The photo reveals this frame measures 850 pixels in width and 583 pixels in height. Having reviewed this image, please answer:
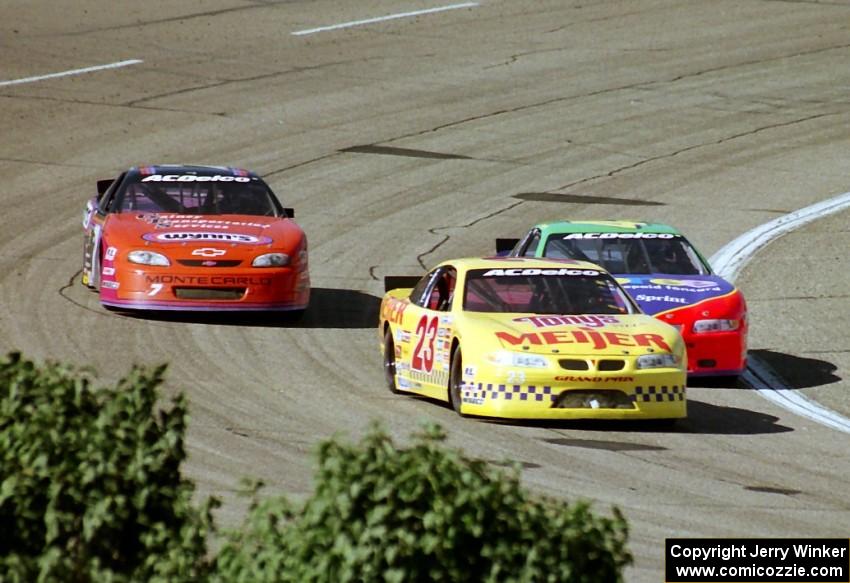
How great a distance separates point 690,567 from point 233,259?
29.8ft

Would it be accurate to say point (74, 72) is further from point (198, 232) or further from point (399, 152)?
point (198, 232)

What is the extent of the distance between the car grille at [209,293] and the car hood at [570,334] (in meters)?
3.61

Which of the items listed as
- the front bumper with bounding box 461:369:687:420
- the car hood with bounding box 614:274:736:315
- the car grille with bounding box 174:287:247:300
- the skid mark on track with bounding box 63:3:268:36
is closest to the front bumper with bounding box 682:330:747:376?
the car hood with bounding box 614:274:736:315

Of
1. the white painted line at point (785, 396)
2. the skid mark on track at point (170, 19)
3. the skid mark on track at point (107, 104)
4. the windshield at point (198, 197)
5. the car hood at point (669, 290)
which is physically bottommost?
the white painted line at point (785, 396)

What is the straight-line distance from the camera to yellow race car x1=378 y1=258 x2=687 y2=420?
39.2ft

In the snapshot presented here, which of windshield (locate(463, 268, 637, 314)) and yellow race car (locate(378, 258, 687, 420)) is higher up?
windshield (locate(463, 268, 637, 314))

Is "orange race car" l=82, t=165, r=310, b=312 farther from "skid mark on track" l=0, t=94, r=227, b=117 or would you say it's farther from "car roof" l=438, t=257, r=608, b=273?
"skid mark on track" l=0, t=94, r=227, b=117

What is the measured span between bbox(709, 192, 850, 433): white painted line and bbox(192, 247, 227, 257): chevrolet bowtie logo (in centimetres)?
500

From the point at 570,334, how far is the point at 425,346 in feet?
4.52

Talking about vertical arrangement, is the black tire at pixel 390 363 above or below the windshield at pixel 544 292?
below

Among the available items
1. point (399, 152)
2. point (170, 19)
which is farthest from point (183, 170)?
point (170, 19)

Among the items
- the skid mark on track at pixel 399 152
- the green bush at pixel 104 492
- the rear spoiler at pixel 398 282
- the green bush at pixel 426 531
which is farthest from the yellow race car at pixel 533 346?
the skid mark on track at pixel 399 152

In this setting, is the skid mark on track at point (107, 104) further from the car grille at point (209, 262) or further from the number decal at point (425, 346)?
the number decal at point (425, 346)

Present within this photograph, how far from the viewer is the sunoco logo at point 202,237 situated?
16.0 metres
